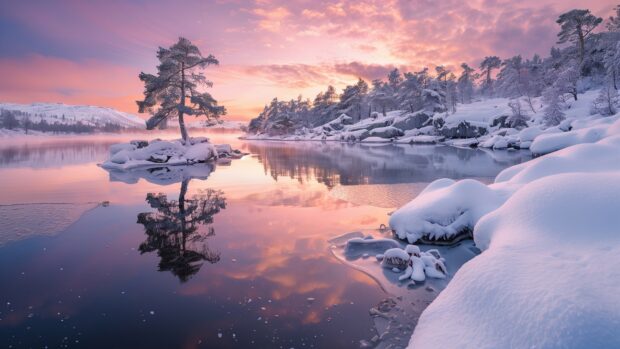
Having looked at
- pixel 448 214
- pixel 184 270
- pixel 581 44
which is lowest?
pixel 184 270

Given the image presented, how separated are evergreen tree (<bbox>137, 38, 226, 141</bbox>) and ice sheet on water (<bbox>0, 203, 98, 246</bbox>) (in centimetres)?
1913

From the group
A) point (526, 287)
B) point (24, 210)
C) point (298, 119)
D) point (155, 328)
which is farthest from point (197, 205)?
point (298, 119)

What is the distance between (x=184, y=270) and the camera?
6.71m

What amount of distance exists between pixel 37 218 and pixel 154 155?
16.6 metres

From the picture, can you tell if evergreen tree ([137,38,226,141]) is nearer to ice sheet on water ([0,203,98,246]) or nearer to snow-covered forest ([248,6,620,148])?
ice sheet on water ([0,203,98,246])

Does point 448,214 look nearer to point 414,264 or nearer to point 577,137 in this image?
point 414,264

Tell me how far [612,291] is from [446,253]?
4546 millimetres

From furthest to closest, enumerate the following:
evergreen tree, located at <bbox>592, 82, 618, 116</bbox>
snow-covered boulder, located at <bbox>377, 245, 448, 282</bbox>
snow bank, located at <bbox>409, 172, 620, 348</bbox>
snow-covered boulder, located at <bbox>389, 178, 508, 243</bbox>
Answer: evergreen tree, located at <bbox>592, 82, 618, 116</bbox> → snow-covered boulder, located at <bbox>389, 178, 508, 243</bbox> → snow-covered boulder, located at <bbox>377, 245, 448, 282</bbox> → snow bank, located at <bbox>409, 172, 620, 348</bbox>

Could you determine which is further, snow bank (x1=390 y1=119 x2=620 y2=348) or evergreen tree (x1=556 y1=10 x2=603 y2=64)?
evergreen tree (x1=556 y1=10 x2=603 y2=64)

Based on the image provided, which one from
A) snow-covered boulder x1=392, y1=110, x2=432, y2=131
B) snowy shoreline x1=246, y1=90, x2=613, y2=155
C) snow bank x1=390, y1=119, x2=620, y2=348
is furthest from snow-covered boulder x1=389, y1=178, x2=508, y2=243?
snow-covered boulder x1=392, y1=110, x2=432, y2=131

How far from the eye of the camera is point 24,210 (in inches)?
440

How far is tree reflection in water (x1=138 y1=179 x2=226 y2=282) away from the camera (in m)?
7.11

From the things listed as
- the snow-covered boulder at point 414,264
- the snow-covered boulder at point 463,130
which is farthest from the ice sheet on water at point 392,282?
the snow-covered boulder at point 463,130

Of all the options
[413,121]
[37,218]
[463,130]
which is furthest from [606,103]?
[37,218]
